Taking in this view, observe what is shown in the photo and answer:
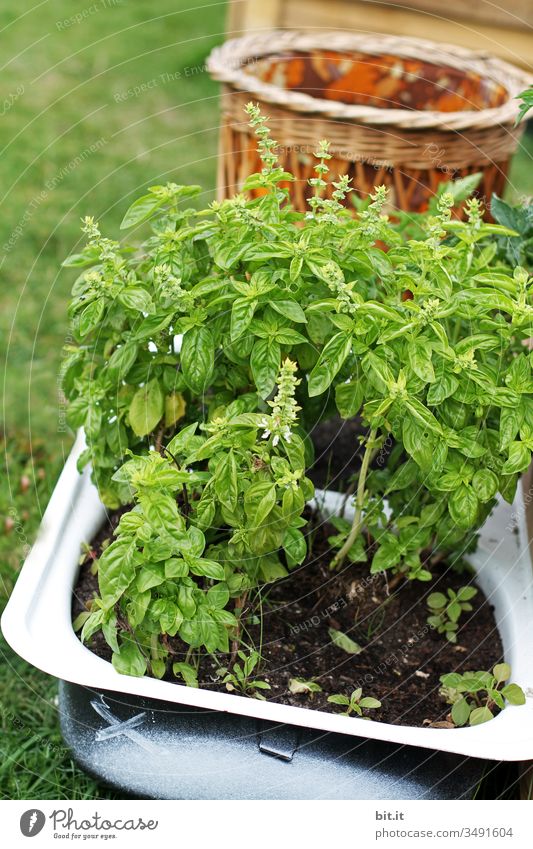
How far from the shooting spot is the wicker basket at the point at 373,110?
1840mm

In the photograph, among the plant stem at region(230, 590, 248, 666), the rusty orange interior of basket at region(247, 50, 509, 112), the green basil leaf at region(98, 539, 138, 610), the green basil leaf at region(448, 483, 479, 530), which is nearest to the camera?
the green basil leaf at region(98, 539, 138, 610)

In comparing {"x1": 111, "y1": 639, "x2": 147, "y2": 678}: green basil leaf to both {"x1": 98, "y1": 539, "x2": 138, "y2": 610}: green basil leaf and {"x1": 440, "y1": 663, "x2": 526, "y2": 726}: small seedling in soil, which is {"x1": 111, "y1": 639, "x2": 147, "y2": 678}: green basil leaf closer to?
{"x1": 98, "y1": 539, "x2": 138, "y2": 610}: green basil leaf

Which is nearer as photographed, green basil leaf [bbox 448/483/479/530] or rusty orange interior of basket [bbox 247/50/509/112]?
green basil leaf [bbox 448/483/479/530]

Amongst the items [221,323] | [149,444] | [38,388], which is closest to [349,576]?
[149,444]

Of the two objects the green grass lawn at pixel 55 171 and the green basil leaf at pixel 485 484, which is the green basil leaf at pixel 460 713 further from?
the green grass lawn at pixel 55 171

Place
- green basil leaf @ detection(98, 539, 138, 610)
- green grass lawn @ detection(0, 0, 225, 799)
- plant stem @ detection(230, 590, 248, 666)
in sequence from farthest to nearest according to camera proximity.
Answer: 1. green grass lawn @ detection(0, 0, 225, 799)
2. plant stem @ detection(230, 590, 248, 666)
3. green basil leaf @ detection(98, 539, 138, 610)

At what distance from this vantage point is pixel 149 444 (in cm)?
138

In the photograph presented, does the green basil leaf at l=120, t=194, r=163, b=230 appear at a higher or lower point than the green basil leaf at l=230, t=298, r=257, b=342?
higher

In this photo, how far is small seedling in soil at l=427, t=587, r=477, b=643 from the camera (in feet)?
4.67

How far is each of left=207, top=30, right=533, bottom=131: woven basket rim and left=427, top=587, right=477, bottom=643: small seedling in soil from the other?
923mm

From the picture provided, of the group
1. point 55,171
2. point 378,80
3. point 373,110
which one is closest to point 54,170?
point 55,171

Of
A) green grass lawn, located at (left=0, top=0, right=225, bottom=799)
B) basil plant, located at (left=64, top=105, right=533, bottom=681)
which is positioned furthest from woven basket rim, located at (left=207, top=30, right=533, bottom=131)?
basil plant, located at (left=64, top=105, right=533, bottom=681)

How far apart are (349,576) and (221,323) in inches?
19.3

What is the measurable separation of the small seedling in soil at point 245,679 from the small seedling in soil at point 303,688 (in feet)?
0.13
